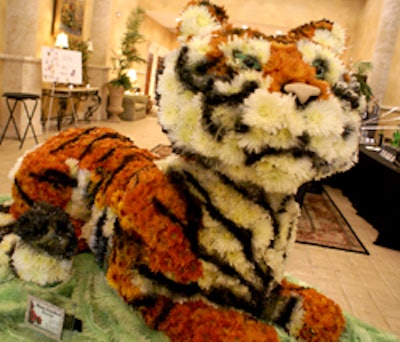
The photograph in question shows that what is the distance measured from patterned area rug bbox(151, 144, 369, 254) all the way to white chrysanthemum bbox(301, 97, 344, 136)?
2.40 metres

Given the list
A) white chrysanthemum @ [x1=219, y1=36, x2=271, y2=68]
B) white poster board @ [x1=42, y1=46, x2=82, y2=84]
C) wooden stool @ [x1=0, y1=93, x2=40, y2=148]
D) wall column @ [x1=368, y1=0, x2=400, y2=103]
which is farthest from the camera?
wall column @ [x1=368, y1=0, x2=400, y2=103]

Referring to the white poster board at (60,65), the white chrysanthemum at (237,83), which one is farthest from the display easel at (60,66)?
the white chrysanthemum at (237,83)

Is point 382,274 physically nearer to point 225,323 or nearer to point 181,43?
point 225,323

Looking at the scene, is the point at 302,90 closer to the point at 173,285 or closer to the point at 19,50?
the point at 173,285

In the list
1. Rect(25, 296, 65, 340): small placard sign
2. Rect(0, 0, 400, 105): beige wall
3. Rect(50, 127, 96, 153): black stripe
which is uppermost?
Rect(0, 0, 400, 105): beige wall

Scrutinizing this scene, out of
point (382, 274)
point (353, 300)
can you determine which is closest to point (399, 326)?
point (353, 300)

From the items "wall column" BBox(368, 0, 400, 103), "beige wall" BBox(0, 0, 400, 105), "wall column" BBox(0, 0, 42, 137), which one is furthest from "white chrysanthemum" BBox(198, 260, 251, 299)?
"beige wall" BBox(0, 0, 400, 105)

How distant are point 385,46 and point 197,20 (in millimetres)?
6771

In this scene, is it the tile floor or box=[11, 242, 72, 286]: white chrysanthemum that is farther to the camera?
the tile floor

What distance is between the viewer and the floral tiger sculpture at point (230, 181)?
3.13ft

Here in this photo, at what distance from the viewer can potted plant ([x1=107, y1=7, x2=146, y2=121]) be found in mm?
8766

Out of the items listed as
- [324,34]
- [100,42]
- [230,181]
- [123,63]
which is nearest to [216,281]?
[230,181]

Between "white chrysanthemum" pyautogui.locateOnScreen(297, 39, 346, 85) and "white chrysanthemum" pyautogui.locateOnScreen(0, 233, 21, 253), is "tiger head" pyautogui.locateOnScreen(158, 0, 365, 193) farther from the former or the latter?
"white chrysanthemum" pyautogui.locateOnScreen(0, 233, 21, 253)

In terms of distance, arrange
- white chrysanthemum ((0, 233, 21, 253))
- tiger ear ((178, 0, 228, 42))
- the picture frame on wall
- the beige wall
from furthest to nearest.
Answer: the beige wall → the picture frame on wall → white chrysanthemum ((0, 233, 21, 253)) → tiger ear ((178, 0, 228, 42))
